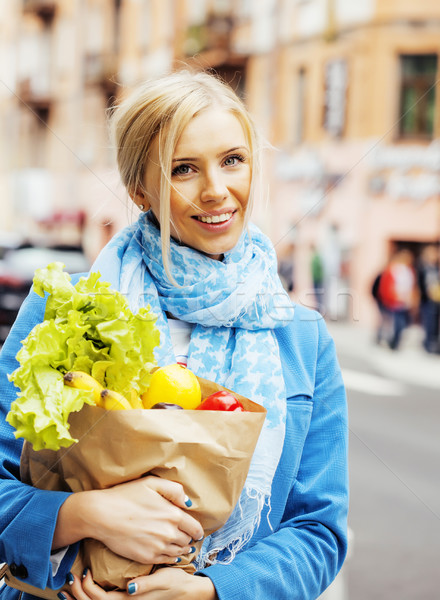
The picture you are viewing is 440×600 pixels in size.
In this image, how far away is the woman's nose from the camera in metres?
1.60

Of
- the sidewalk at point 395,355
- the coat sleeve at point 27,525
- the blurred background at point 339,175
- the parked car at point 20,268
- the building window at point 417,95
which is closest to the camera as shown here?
the coat sleeve at point 27,525

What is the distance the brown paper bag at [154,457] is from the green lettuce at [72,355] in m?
0.06

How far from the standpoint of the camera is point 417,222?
1594 centimetres

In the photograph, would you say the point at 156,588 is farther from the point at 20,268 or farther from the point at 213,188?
the point at 20,268

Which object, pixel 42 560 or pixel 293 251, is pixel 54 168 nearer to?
pixel 293 251

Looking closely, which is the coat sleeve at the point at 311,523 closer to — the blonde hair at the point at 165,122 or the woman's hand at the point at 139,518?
the woman's hand at the point at 139,518

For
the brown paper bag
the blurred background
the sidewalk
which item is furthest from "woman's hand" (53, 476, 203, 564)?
the sidewalk

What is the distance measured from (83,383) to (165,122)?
0.61m

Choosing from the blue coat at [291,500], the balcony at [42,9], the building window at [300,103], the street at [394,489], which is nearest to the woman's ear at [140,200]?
the blue coat at [291,500]

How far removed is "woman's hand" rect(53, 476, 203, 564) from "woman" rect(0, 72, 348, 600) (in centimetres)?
3

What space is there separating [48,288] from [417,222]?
15.3m

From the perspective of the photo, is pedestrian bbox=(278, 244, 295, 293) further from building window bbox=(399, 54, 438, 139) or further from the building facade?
building window bbox=(399, 54, 438, 139)

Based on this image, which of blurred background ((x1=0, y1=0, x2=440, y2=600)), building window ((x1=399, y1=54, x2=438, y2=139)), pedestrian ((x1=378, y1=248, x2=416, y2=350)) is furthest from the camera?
building window ((x1=399, y1=54, x2=438, y2=139))

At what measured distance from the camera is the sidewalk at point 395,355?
10.7 m
